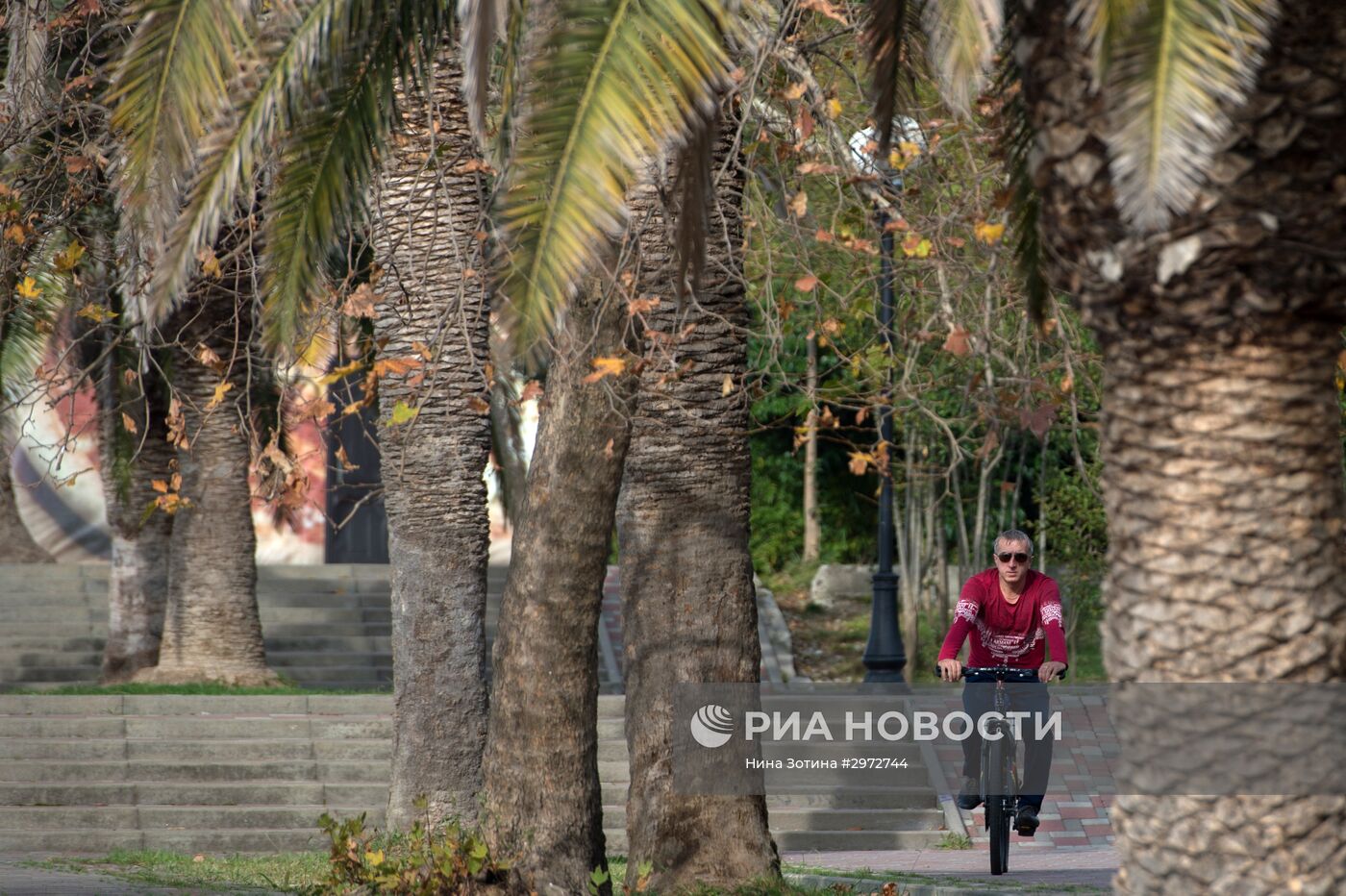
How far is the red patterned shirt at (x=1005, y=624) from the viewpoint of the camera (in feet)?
28.7

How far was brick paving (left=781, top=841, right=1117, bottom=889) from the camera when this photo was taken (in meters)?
10.1

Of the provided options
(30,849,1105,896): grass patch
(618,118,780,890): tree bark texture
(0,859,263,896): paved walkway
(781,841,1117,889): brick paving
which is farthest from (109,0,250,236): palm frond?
(781,841,1117,889): brick paving

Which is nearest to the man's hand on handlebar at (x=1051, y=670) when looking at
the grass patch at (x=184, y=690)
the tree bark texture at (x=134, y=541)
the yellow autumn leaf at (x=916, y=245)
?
the yellow autumn leaf at (x=916, y=245)

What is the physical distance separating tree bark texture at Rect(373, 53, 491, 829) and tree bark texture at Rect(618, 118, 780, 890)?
8.22ft

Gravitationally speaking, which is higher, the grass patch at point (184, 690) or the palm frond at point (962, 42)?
the palm frond at point (962, 42)

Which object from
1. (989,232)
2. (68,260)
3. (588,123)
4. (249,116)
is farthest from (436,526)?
(588,123)

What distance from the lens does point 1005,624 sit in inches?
350

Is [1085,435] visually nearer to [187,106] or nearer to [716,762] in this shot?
[716,762]

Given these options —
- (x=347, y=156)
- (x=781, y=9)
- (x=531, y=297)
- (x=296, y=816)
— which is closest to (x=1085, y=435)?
(x=296, y=816)

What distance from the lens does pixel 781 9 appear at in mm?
9055

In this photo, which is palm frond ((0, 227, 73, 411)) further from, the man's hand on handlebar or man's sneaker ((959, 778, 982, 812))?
the man's hand on handlebar

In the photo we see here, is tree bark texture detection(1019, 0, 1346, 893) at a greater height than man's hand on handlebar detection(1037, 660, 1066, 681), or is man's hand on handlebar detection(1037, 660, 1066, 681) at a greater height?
tree bark texture detection(1019, 0, 1346, 893)

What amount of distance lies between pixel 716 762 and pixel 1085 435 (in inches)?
585

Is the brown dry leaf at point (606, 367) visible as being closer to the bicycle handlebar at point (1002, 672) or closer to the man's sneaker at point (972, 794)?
the bicycle handlebar at point (1002, 672)
